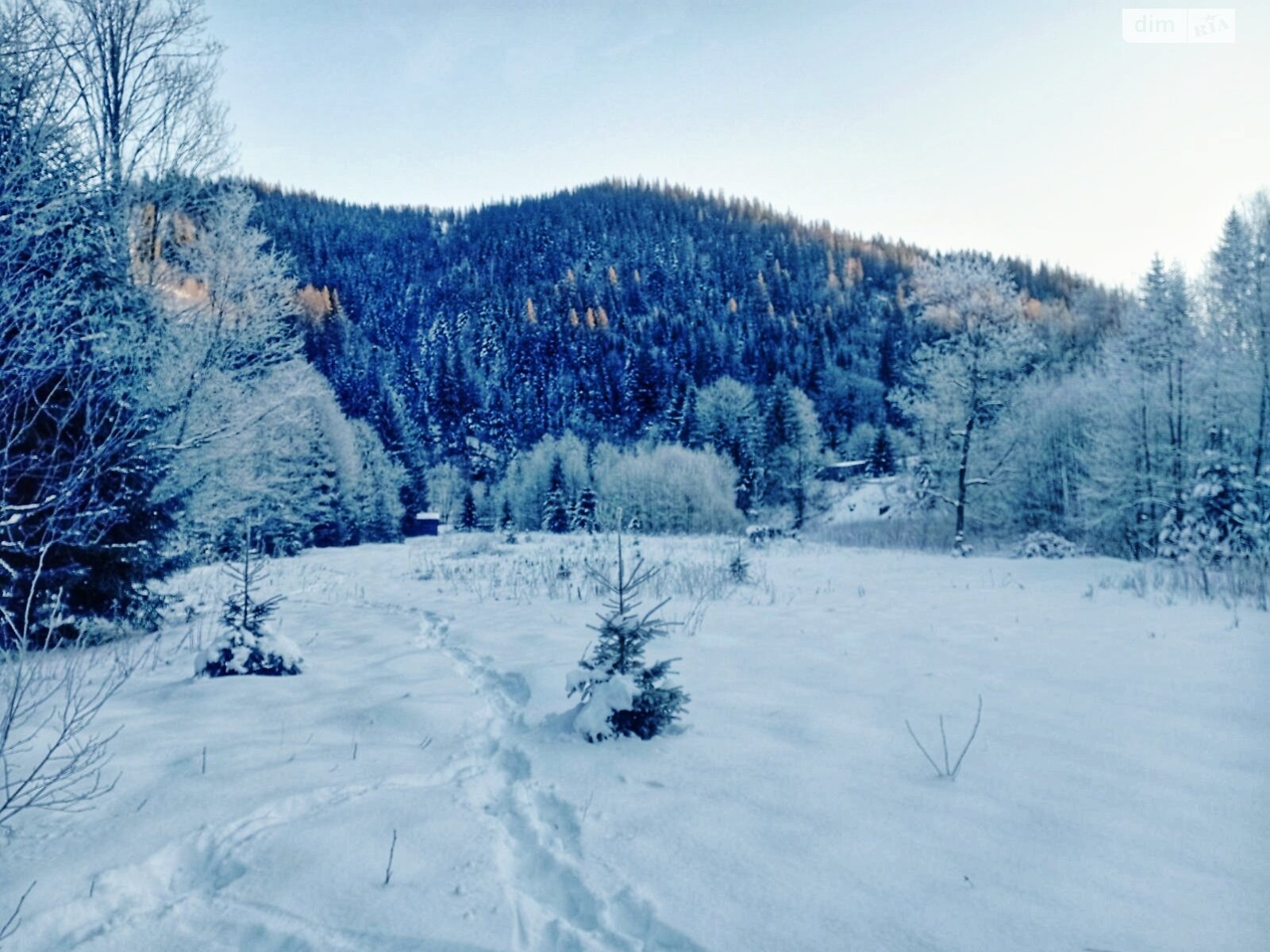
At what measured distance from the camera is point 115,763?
3711 mm

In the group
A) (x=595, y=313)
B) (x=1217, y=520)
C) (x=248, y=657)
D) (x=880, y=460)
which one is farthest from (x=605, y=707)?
(x=595, y=313)

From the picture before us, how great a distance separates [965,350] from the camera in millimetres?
21016

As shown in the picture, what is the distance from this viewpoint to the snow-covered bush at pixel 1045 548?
18.5 metres

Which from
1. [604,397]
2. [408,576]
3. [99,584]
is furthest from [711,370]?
[99,584]

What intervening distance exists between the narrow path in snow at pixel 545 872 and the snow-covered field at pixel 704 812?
13 millimetres

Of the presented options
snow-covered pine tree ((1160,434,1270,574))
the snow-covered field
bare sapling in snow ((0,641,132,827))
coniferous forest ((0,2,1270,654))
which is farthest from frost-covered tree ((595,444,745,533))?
bare sapling in snow ((0,641,132,827))

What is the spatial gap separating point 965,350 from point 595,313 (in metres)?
98.6

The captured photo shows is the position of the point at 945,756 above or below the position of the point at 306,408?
below

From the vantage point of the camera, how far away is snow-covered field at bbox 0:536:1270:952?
226 centimetres

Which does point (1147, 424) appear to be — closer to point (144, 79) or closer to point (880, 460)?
point (144, 79)

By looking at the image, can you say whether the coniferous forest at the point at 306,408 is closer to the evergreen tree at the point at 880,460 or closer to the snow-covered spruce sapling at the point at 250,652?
the evergreen tree at the point at 880,460

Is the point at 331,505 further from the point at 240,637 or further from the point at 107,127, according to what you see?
the point at 240,637

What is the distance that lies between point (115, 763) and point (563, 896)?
2.92m

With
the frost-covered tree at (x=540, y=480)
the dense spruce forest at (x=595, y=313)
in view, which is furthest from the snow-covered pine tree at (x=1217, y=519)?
the dense spruce forest at (x=595, y=313)
